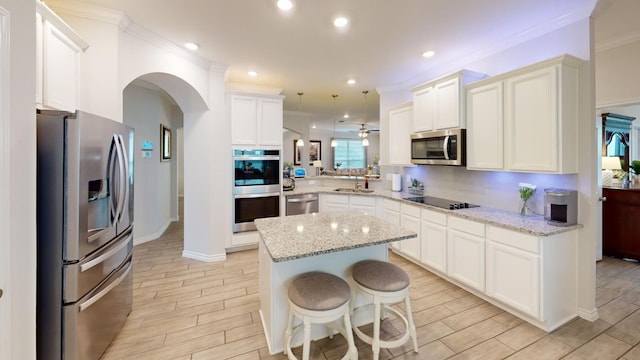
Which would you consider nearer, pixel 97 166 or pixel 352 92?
pixel 97 166

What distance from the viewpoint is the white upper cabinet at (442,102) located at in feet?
10.3

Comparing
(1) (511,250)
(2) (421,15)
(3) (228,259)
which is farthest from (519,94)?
(3) (228,259)

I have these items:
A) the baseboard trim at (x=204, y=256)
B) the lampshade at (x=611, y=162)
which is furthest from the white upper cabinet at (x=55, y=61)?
the lampshade at (x=611, y=162)

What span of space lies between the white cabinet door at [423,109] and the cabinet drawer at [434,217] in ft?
3.69

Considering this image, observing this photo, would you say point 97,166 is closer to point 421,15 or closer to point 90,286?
point 90,286

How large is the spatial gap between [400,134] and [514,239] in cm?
230

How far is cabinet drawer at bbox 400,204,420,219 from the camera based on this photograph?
358 cm

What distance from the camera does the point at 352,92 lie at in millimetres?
5387

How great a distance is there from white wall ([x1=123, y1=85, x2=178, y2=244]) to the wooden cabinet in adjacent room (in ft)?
24.6

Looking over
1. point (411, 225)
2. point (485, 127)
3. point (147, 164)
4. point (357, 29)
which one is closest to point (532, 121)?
point (485, 127)

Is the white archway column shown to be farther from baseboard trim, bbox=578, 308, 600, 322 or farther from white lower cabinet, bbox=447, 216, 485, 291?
baseboard trim, bbox=578, 308, 600, 322
